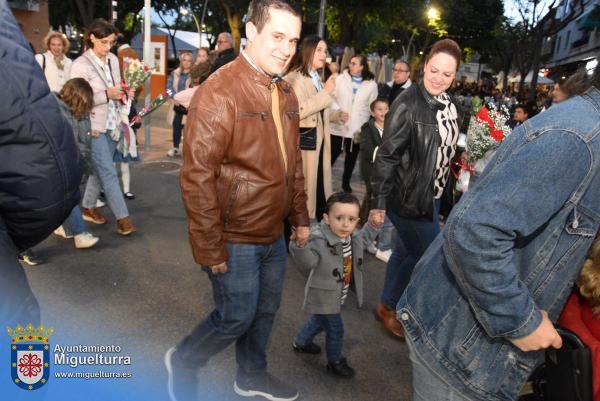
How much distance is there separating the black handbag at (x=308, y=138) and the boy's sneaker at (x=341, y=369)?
2267mm

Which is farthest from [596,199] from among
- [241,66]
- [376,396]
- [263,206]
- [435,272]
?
[376,396]

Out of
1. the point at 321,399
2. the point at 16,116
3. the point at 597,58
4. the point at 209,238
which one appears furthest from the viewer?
the point at 321,399

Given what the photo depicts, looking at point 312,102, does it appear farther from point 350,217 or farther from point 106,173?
point 106,173

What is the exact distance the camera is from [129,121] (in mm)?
6395

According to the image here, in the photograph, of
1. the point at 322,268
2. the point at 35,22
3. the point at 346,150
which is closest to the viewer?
the point at 322,268

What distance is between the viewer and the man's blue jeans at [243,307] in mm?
2449

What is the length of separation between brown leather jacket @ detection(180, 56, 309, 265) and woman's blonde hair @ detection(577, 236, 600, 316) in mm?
1368

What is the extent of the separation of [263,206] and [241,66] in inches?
26.9

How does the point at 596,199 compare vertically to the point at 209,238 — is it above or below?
above

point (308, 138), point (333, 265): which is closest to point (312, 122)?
point (308, 138)

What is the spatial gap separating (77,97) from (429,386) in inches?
172

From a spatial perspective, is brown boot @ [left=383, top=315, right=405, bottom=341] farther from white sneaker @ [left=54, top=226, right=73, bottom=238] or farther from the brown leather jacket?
white sneaker @ [left=54, top=226, right=73, bottom=238]

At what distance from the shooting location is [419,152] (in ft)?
10.9

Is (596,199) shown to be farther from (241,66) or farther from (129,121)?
(129,121)
